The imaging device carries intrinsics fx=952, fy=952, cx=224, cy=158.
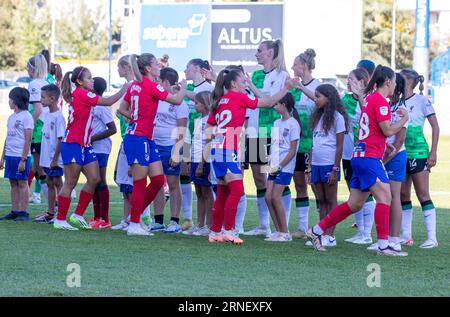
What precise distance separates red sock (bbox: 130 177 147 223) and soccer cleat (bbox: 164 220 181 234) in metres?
0.64

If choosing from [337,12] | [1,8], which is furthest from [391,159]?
[1,8]

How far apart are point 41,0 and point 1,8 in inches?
758

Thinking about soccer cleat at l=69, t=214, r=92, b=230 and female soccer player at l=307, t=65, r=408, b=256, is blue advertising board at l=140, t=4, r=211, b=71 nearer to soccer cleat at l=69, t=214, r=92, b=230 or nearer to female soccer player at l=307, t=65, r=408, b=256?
soccer cleat at l=69, t=214, r=92, b=230

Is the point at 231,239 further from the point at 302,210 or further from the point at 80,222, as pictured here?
the point at 80,222

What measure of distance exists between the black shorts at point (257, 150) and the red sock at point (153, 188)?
1.03 m

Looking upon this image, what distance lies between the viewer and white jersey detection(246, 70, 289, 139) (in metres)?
10.8

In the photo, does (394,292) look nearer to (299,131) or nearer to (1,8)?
(299,131)

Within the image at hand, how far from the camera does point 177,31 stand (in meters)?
53.6

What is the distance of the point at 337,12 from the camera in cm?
5300

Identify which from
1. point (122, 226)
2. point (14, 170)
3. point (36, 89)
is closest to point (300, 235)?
point (122, 226)

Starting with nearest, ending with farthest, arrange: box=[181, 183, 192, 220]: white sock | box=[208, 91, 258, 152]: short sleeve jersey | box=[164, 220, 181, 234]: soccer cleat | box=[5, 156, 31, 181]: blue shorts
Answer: box=[208, 91, 258, 152]: short sleeve jersey → box=[164, 220, 181, 234]: soccer cleat → box=[181, 183, 192, 220]: white sock → box=[5, 156, 31, 181]: blue shorts

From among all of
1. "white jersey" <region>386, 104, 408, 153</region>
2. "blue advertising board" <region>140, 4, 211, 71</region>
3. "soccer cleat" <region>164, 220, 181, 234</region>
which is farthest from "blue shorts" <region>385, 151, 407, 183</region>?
"blue advertising board" <region>140, 4, 211, 71</region>

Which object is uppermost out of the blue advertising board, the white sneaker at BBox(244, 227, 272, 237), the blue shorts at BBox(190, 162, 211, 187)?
the blue advertising board

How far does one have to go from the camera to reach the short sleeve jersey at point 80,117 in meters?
10.9
